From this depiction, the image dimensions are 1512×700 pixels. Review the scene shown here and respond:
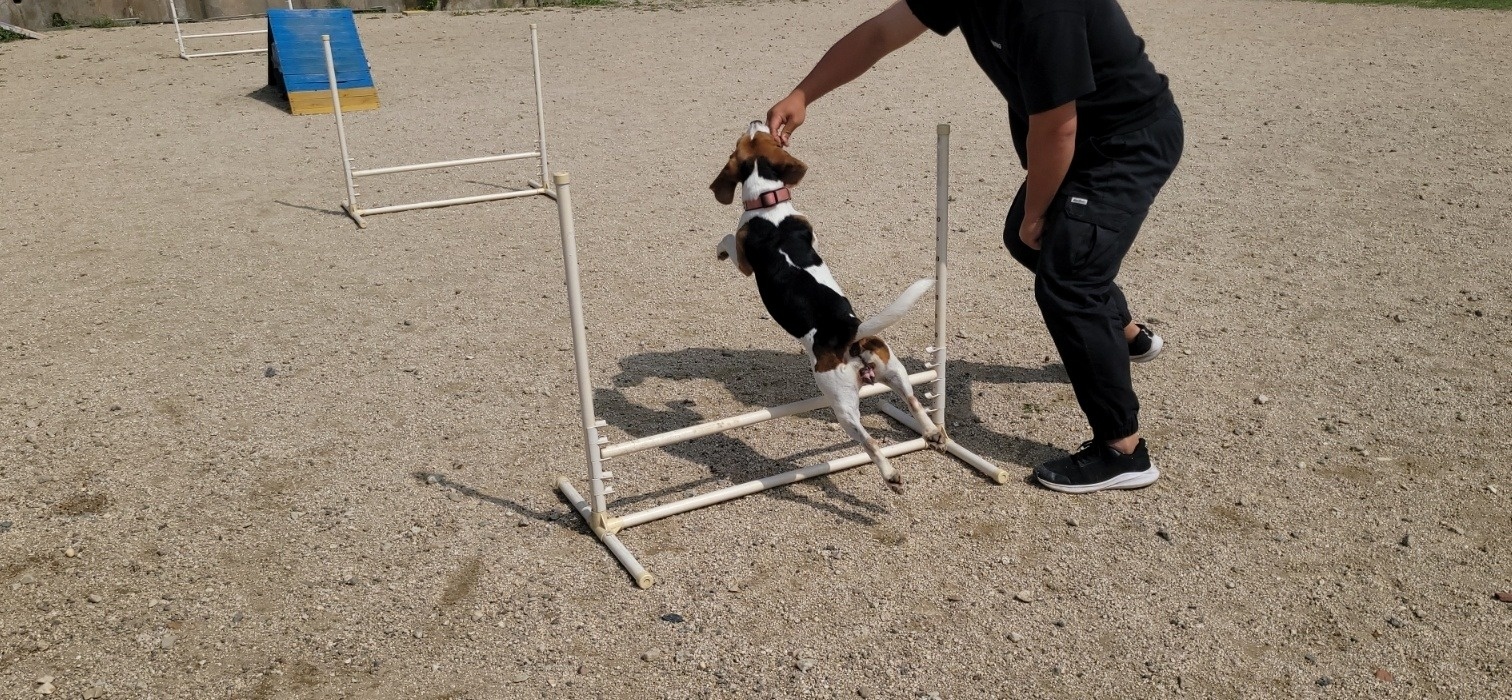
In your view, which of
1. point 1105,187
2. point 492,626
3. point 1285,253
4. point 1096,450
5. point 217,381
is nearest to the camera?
point 492,626

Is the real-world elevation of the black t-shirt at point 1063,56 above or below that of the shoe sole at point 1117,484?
above

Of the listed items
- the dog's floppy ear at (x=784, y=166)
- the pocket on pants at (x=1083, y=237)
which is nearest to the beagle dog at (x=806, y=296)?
the dog's floppy ear at (x=784, y=166)

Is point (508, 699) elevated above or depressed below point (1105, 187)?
below

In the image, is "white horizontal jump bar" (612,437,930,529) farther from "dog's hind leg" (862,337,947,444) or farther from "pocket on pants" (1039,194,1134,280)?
"pocket on pants" (1039,194,1134,280)

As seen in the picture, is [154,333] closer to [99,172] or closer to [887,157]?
[99,172]

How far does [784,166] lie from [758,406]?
1117 mm

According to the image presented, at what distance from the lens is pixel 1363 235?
6.39m

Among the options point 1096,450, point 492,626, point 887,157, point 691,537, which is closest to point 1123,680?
point 1096,450

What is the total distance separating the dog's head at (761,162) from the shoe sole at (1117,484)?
135 centimetres

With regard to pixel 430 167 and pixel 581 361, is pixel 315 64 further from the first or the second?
pixel 581 361

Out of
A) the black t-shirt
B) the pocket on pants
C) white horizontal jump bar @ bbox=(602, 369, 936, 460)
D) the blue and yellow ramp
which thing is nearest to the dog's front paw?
white horizontal jump bar @ bbox=(602, 369, 936, 460)

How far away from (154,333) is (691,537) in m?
3.18

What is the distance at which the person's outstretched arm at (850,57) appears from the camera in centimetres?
373

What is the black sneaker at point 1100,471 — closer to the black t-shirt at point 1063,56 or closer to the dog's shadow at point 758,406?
the dog's shadow at point 758,406
